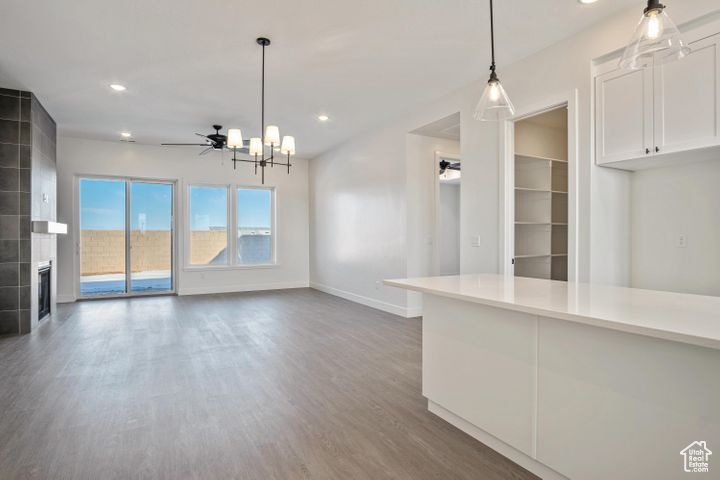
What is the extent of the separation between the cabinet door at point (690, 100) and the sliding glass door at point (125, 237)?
7.78 m

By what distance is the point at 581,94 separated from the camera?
10.7 feet

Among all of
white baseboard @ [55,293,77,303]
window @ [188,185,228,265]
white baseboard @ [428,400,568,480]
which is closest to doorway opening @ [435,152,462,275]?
window @ [188,185,228,265]

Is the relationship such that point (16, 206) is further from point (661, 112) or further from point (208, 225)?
point (661, 112)

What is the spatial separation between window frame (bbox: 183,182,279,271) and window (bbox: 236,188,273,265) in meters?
0.05

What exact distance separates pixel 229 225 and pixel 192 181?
114 cm

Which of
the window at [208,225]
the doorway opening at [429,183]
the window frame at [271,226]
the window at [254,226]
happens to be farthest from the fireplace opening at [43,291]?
the doorway opening at [429,183]

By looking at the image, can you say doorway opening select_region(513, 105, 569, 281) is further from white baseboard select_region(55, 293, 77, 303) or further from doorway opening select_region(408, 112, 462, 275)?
white baseboard select_region(55, 293, 77, 303)

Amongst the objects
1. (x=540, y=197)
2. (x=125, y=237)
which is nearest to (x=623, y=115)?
(x=540, y=197)

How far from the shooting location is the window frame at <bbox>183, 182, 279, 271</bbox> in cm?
778

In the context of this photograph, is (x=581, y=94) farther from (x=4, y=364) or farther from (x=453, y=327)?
(x=4, y=364)

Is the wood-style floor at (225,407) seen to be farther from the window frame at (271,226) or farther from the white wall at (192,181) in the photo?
the window frame at (271,226)

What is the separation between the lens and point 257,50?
3.62 meters

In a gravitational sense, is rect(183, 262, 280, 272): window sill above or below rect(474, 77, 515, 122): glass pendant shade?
below

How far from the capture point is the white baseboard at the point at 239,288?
778 centimetres
